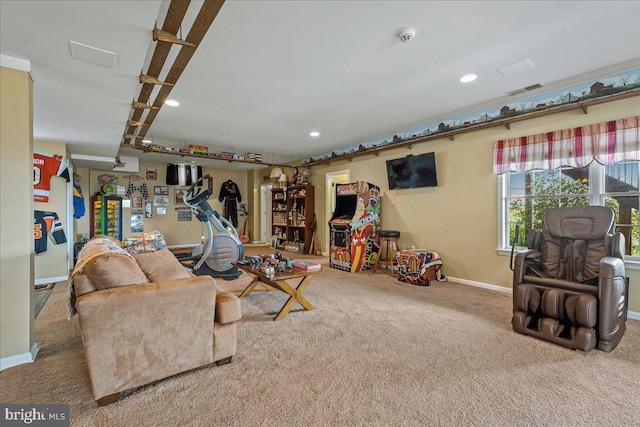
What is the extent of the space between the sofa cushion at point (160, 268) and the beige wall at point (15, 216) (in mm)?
784

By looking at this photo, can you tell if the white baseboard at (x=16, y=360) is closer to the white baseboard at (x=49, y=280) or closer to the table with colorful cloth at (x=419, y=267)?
the white baseboard at (x=49, y=280)

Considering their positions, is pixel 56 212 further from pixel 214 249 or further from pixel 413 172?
pixel 413 172

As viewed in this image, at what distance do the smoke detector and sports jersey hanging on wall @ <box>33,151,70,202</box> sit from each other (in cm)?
477

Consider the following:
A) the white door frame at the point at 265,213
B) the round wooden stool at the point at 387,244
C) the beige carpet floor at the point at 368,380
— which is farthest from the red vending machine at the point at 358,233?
the white door frame at the point at 265,213

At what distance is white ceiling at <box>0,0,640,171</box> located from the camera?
1.90 m

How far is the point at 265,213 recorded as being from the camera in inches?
351

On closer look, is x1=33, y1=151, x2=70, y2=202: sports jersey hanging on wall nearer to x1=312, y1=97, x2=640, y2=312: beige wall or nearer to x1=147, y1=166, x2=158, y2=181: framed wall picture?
x1=147, y1=166, x2=158, y2=181: framed wall picture

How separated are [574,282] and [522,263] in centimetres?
45

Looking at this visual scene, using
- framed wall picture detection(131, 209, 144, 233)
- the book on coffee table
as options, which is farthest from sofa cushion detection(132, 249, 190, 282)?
framed wall picture detection(131, 209, 144, 233)

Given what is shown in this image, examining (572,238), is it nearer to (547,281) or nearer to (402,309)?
(547,281)

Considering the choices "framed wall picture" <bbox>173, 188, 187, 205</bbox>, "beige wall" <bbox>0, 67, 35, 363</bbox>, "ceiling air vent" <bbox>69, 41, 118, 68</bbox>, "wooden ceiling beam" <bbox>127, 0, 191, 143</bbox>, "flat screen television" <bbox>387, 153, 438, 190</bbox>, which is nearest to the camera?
"wooden ceiling beam" <bbox>127, 0, 191, 143</bbox>

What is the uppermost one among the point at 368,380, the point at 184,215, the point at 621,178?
the point at 621,178

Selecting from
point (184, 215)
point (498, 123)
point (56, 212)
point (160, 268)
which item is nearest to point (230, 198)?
point (184, 215)

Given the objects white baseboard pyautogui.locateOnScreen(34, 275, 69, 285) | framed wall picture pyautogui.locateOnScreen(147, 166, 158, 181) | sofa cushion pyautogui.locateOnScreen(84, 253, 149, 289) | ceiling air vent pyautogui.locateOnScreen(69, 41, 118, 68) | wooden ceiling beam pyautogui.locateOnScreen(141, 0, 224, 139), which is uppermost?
wooden ceiling beam pyautogui.locateOnScreen(141, 0, 224, 139)
